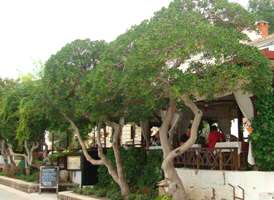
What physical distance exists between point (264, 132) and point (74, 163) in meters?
13.3

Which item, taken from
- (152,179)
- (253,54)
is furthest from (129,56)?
(152,179)

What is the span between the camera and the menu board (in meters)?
24.7

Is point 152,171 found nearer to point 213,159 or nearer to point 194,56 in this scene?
point 213,159

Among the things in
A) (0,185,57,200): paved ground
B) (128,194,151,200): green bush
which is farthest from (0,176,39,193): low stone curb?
(128,194,151,200): green bush

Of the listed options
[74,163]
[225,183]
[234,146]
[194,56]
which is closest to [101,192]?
[74,163]

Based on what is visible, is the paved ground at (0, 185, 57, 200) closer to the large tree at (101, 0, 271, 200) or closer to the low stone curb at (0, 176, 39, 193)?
the low stone curb at (0, 176, 39, 193)

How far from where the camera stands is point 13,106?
1065 inches

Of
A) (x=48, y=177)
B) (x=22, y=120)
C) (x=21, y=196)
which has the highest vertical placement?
(x=22, y=120)

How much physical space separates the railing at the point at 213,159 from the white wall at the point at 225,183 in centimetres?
21

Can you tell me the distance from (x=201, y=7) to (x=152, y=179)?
7047 mm

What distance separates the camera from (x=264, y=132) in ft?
44.1

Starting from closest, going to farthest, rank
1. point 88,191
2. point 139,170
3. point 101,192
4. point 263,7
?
point 101,192 → point 139,170 → point 88,191 → point 263,7

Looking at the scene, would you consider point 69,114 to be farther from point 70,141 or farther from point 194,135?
point 70,141

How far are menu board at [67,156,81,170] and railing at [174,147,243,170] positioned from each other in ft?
28.1
